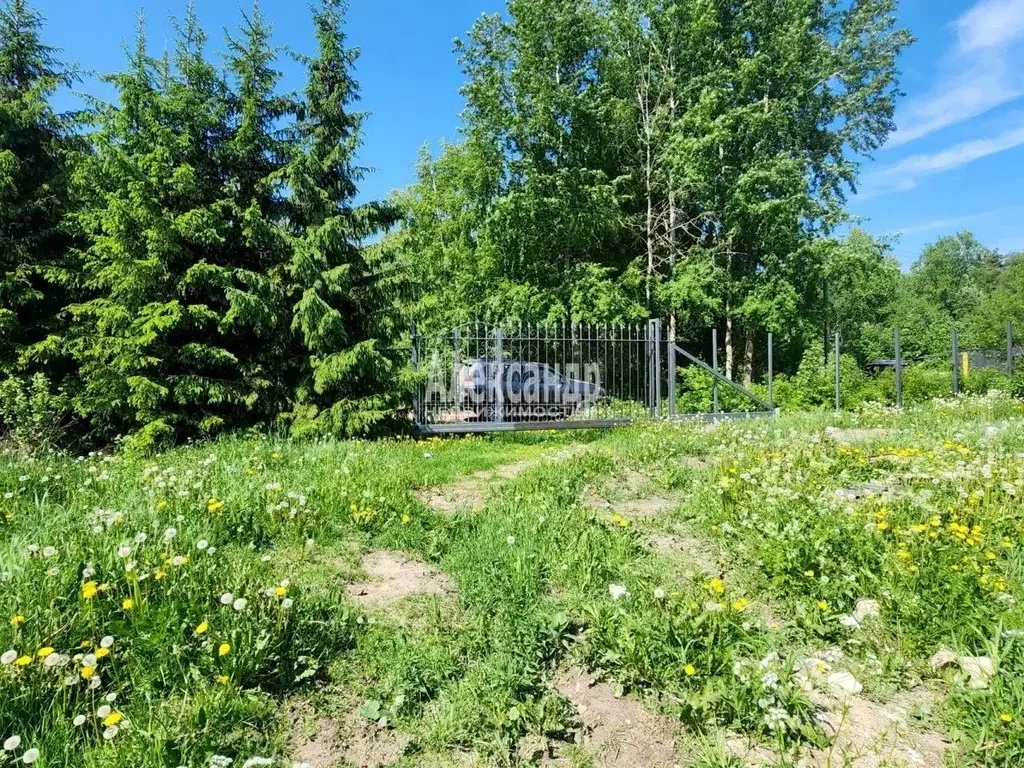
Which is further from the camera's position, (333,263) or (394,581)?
(333,263)

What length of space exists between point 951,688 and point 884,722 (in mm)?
311

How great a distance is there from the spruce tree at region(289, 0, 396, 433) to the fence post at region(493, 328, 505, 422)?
6.58ft

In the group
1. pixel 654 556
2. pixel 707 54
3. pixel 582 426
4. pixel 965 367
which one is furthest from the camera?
pixel 707 54

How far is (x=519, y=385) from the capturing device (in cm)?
1051

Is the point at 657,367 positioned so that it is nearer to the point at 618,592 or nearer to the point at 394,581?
the point at 394,581

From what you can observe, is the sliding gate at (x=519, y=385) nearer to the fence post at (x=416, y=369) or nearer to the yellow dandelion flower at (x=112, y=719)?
the fence post at (x=416, y=369)

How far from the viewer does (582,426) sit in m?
9.84

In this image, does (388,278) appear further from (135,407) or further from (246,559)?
A: (246,559)

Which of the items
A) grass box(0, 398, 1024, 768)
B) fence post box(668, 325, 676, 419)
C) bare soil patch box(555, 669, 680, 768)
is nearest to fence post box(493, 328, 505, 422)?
fence post box(668, 325, 676, 419)

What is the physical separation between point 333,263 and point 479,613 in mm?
6418

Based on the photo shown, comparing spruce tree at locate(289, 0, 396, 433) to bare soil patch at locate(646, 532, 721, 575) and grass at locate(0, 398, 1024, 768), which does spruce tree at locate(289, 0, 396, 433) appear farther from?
bare soil patch at locate(646, 532, 721, 575)

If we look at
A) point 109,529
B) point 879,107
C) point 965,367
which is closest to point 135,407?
point 109,529

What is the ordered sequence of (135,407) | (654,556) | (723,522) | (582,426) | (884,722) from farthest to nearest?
1. (582,426)
2. (135,407)
3. (723,522)
4. (654,556)
5. (884,722)

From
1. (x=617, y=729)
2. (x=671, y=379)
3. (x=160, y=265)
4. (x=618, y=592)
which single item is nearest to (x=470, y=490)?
(x=618, y=592)
